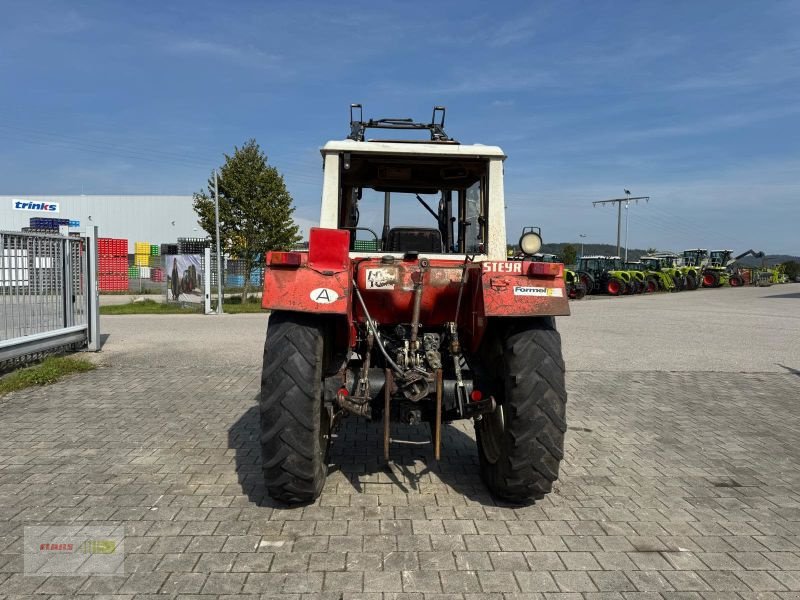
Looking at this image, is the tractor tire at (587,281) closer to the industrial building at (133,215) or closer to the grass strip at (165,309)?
the grass strip at (165,309)

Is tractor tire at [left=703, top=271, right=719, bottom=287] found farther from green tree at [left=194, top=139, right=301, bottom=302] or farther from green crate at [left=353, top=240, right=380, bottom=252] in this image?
green crate at [left=353, top=240, right=380, bottom=252]

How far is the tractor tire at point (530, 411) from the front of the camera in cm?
375

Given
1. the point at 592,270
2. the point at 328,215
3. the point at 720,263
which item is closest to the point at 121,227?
the point at 592,270

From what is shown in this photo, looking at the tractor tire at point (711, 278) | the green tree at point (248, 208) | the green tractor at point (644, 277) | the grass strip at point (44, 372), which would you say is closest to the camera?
the grass strip at point (44, 372)

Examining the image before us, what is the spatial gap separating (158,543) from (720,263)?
138 feet

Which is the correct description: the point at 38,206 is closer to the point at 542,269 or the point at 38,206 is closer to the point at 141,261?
the point at 542,269

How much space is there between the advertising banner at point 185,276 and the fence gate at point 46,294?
858cm

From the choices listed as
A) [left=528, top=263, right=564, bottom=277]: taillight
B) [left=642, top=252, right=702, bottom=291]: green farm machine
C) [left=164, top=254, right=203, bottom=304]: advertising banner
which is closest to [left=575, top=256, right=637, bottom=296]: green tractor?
[left=642, top=252, right=702, bottom=291]: green farm machine

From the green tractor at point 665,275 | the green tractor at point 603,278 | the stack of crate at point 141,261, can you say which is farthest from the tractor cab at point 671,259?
the stack of crate at point 141,261

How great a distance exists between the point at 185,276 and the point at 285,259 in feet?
53.7

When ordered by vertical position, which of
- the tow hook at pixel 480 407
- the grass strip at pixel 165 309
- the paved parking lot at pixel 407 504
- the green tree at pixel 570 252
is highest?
the green tree at pixel 570 252

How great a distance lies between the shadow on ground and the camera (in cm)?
436

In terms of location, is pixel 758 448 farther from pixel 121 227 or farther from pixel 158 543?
pixel 121 227

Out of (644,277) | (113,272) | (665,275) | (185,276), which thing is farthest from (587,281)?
(113,272)
